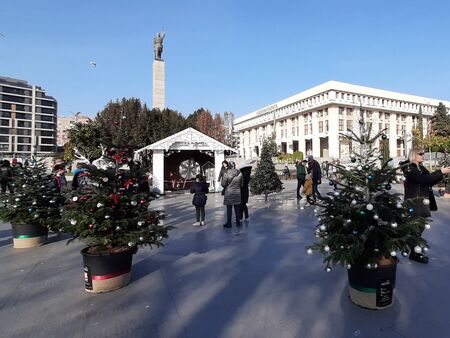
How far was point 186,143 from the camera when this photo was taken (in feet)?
53.8

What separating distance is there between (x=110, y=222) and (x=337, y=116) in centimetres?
6398

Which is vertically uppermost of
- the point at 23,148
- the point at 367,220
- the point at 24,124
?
the point at 24,124

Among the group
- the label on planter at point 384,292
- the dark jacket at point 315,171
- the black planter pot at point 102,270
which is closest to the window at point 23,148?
the dark jacket at point 315,171

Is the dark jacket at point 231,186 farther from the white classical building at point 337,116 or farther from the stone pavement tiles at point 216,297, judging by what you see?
the white classical building at point 337,116

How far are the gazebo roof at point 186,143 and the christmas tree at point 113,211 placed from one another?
11.9 meters

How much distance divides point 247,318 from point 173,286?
125 centimetres

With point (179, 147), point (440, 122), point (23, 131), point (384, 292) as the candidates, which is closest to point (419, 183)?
point (384, 292)

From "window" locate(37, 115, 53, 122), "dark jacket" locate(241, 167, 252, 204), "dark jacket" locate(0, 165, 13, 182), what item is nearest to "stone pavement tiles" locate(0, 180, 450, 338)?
"dark jacket" locate(241, 167, 252, 204)

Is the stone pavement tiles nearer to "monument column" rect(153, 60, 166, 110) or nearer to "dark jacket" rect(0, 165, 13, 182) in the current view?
"dark jacket" rect(0, 165, 13, 182)

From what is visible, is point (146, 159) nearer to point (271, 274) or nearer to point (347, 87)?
point (271, 274)

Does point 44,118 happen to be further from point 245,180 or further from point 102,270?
point 102,270

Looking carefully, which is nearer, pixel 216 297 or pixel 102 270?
pixel 216 297

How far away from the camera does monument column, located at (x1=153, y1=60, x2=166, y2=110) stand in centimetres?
3106

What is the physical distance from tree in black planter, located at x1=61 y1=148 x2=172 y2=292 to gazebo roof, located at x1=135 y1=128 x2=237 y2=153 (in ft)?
39.2
